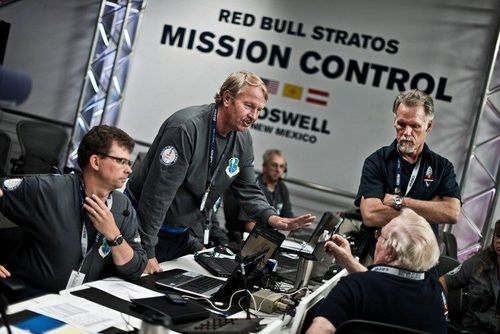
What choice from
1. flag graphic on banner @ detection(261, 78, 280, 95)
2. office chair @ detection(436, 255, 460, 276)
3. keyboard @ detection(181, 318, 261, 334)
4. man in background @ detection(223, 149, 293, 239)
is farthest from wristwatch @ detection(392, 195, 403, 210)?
flag graphic on banner @ detection(261, 78, 280, 95)

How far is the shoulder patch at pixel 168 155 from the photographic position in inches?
120

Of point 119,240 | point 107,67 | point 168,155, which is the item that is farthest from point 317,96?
point 119,240

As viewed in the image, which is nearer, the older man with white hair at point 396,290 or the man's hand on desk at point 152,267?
the older man with white hair at point 396,290

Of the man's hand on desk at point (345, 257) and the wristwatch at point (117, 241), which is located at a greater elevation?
the man's hand on desk at point (345, 257)

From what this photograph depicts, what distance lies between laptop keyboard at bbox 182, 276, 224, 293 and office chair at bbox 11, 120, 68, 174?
4.32 metres

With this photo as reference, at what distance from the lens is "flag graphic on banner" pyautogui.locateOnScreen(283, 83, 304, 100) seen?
761 centimetres

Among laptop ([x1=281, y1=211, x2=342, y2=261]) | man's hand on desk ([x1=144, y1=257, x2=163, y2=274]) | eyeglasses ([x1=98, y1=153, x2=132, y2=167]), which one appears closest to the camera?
eyeglasses ([x1=98, y1=153, x2=132, y2=167])

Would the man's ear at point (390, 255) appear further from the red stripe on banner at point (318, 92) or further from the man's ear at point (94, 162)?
the red stripe on banner at point (318, 92)

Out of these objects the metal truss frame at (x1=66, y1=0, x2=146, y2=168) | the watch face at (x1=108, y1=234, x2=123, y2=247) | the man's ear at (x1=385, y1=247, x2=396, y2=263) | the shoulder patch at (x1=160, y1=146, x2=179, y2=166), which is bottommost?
the watch face at (x1=108, y1=234, x2=123, y2=247)

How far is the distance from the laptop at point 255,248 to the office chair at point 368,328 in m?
1.03

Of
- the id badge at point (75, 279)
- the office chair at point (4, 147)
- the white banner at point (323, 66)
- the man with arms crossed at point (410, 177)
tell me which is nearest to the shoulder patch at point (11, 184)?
the id badge at point (75, 279)

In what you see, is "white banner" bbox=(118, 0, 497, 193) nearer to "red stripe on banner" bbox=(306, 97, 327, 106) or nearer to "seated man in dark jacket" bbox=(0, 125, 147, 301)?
"red stripe on banner" bbox=(306, 97, 327, 106)

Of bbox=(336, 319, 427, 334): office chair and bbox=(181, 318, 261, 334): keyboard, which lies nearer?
bbox=(336, 319, 427, 334): office chair

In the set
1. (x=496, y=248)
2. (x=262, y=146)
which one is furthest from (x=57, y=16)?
(x=496, y=248)
